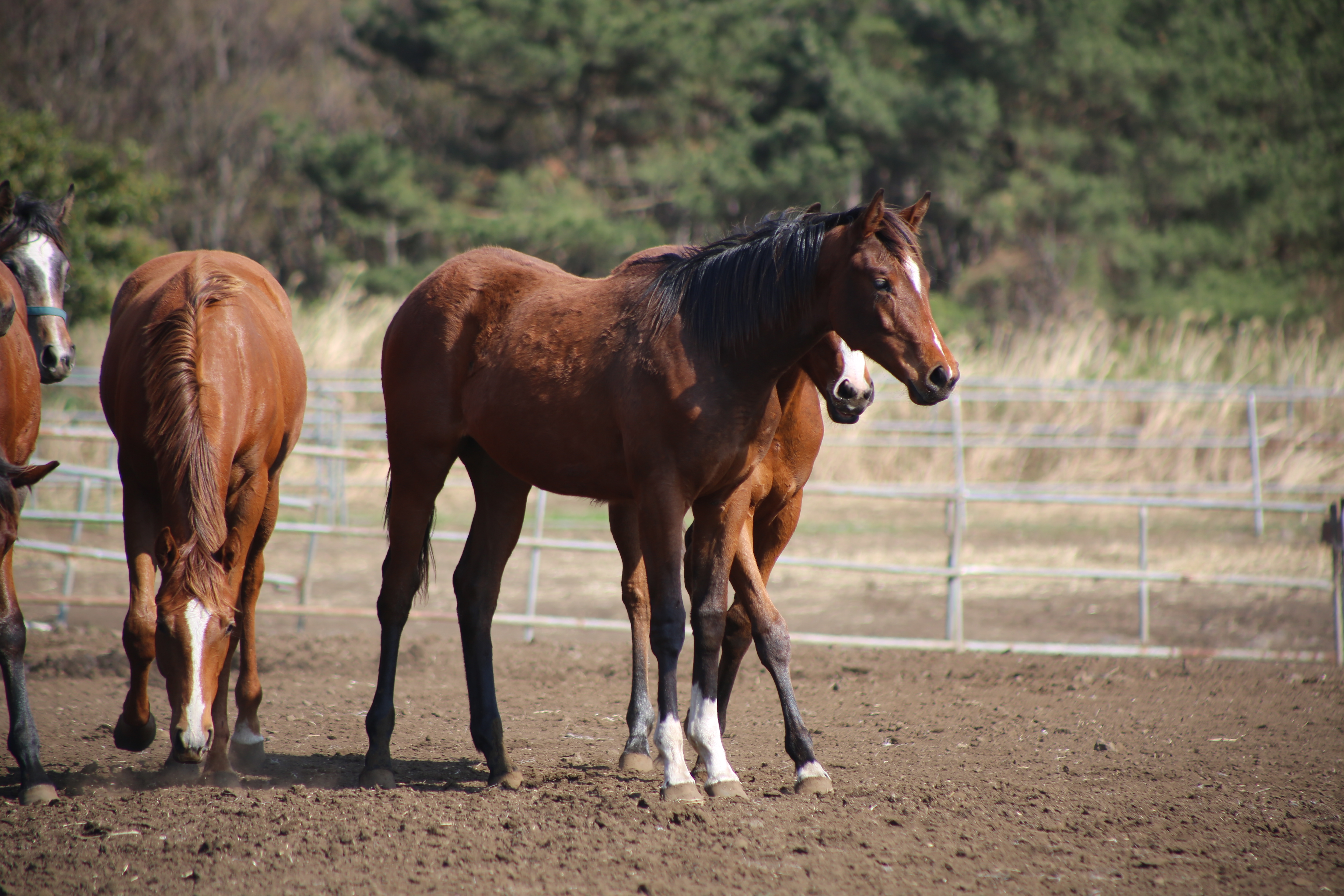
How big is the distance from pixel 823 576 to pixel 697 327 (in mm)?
6949

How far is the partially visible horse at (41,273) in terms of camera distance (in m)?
4.26

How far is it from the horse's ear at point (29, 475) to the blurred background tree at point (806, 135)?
53.2 feet

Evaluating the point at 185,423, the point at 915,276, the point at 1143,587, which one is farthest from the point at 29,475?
the point at 1143,587

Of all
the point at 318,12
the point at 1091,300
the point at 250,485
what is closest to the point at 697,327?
the point at 250,485

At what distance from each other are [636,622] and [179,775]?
176 centimetres

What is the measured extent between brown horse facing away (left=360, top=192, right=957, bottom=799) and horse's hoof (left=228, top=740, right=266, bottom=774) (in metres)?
0.46

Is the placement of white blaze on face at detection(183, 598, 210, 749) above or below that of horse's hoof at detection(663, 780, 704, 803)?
above

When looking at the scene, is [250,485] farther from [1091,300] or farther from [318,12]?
[318,12]

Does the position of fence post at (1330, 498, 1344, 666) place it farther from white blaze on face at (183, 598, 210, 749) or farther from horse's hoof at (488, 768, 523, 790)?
white blaze on face at (183, 598, 210, 749)

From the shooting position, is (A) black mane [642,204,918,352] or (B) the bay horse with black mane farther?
(B) the bay horse with black mane

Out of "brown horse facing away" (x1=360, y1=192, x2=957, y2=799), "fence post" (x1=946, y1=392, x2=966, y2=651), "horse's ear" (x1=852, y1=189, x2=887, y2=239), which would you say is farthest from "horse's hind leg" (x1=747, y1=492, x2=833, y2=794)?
"fence post" (x1=946, y1=392, x2=966, y2=651)

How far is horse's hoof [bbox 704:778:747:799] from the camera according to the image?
346 centimetres

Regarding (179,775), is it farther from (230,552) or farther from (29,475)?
(29,475)

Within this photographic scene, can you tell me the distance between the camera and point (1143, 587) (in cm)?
696
